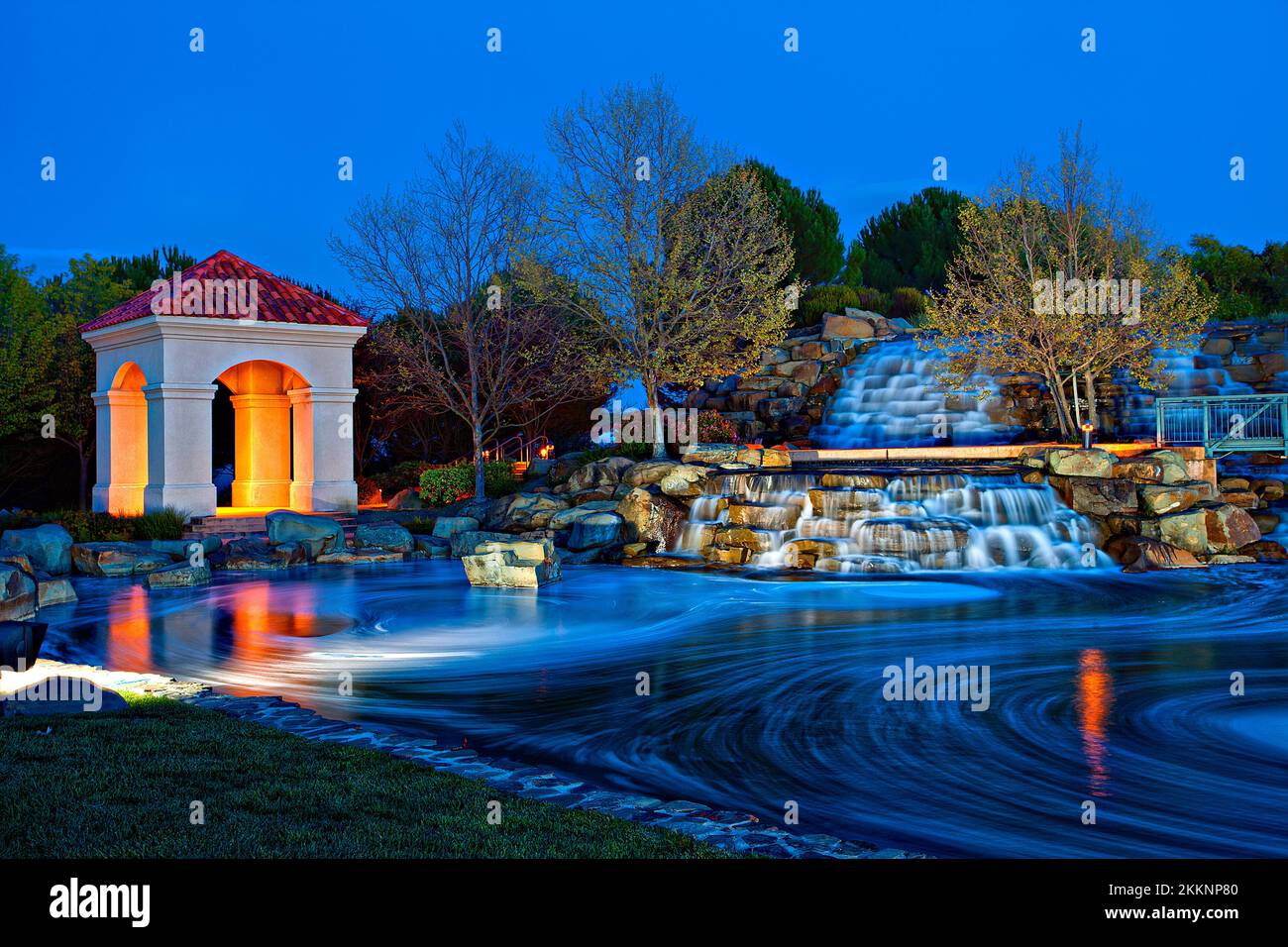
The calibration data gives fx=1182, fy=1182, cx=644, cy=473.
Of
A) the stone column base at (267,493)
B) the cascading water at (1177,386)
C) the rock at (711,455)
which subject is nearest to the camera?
the rock at (711,455)

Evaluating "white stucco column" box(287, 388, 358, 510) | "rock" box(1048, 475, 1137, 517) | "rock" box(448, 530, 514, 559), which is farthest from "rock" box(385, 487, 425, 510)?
"rock" box(1048, 475, 1137, 517)

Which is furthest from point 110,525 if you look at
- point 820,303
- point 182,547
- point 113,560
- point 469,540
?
point 820,303

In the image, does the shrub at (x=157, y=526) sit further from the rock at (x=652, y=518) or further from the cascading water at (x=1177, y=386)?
the cascading water at (x=1177, y=386)

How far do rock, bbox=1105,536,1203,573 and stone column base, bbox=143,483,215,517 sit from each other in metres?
18.1

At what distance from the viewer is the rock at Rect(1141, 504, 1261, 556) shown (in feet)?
68.8

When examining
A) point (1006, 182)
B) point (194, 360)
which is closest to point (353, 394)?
point (194, 360)

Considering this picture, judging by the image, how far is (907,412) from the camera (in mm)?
32031

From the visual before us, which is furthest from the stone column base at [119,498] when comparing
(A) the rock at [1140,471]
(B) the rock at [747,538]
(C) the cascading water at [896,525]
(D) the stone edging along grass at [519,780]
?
(A) the rock at [1140,471]

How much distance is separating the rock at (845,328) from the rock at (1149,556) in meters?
18.4

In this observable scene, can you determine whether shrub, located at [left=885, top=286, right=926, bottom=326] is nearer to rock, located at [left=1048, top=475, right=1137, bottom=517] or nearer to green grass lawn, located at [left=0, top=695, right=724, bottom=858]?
rock, located at [left=1048, top=475, right=1137, bottom=517]

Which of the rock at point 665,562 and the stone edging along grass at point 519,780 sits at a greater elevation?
the rock at point 665,562

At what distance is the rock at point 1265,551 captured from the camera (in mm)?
21094

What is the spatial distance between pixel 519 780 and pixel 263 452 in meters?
23.6
